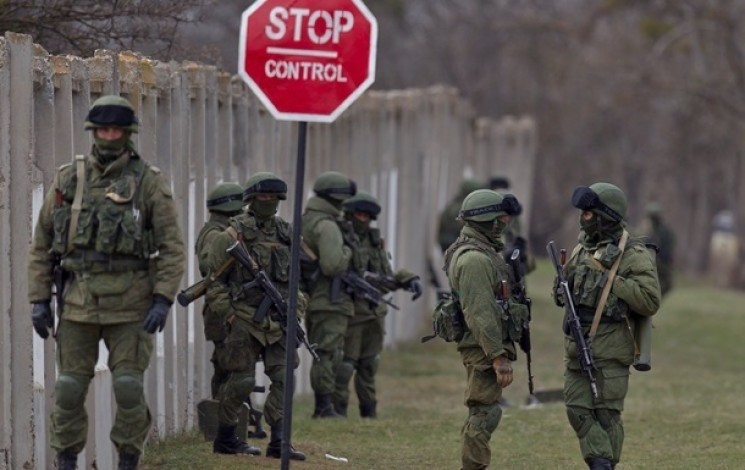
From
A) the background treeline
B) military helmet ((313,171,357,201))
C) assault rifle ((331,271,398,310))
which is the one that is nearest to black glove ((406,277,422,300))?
assault rifle ((331,271,398,310))

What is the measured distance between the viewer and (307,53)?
7961 mm

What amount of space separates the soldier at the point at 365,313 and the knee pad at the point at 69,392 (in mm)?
5108

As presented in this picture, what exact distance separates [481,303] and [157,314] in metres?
2.06

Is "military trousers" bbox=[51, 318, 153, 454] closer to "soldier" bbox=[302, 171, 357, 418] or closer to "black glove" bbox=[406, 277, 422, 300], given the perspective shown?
"soldier" bbox=[302, 171, 357, 418]

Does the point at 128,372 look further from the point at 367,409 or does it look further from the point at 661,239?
the point at 661,239

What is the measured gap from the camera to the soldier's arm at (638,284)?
30.0 ft

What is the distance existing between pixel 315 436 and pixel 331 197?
1.89m

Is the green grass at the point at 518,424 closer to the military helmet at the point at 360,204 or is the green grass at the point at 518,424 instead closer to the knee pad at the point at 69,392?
the military helmet at the point at 360,204

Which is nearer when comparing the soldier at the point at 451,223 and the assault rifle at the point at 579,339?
the assault rifle at the point at 579,339

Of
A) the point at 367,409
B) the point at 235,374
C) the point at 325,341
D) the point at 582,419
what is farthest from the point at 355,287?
the point at 582,419

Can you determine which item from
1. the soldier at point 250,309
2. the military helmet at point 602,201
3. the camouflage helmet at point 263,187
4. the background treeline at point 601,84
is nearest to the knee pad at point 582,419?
the military helmet at point 602,201

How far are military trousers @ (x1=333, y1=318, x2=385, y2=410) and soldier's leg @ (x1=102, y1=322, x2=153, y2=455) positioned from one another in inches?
204

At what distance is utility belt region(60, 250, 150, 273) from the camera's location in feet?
26.2

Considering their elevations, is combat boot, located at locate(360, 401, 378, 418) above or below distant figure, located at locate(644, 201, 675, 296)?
below
